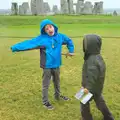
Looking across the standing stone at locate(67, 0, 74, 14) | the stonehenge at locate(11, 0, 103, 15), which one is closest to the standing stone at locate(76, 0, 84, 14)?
the stonehenge at locate(11, 0, 103, 15)

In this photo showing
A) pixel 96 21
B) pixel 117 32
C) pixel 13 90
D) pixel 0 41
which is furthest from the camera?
pixel 96 21

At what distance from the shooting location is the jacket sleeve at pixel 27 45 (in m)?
4.46

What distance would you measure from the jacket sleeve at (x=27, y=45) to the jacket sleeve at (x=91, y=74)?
3.23 feet

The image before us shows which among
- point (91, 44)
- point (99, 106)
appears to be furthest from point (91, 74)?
point (99, 106)

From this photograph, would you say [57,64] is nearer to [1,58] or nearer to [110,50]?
[1,58]

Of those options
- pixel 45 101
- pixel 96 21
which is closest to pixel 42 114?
pixel 45 101

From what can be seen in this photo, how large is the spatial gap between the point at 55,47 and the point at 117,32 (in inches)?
420

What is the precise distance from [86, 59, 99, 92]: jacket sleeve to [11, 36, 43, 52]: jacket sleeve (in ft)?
3.23

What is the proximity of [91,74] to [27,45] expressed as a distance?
3.74 feet

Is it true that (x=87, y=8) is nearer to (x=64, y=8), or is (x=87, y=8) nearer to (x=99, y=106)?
(x=64, y=8)

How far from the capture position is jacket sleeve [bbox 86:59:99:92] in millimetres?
3793

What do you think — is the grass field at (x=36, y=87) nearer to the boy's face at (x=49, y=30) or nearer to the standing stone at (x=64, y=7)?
the boy's face at (x=49, y=30)

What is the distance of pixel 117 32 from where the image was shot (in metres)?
14.9

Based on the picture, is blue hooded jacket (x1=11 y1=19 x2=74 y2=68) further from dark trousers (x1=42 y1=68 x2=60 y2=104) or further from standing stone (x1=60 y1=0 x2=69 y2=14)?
standing stone (x1=60 y1=0 x2=69 y2=14)
